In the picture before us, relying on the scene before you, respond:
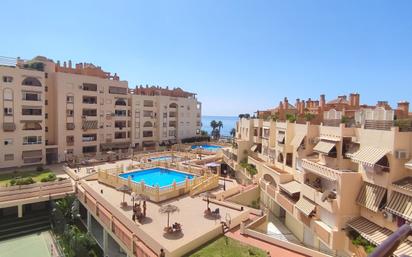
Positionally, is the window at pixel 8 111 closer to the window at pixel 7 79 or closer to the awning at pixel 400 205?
the window at pixel 7 79

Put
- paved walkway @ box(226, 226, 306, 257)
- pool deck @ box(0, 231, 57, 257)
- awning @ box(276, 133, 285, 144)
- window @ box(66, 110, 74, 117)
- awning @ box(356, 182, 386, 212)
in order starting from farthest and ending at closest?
1. window @ box(66, 110, 74, 117)
2. awning @ box(276, 133, 285, 144)
3. pool deck @ box(0, 231, 57, 257)
4. awning @ box(356, 182, 386, 212)
5. paved walkway @ box(226, 226, 306, 257)

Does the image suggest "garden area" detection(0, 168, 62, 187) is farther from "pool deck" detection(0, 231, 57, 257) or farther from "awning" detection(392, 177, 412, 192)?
"awning" detection(392, 177, 412, 192)

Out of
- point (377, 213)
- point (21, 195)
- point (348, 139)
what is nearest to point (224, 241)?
point (377, 213)

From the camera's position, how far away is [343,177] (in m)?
20.2

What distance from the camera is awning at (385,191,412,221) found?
54.0 feet

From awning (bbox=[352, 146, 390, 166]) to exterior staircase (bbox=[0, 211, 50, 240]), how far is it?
33.4 metres

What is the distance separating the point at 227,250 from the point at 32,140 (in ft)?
145

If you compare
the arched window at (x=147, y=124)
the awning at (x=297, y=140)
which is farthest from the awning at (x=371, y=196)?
the arched window at (x=147, y=124)

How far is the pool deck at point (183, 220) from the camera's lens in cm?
1798

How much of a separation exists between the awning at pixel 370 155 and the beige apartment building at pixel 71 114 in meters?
42.5

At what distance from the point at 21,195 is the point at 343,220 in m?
34.2

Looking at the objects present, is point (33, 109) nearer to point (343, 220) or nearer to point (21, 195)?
point (21, 195)

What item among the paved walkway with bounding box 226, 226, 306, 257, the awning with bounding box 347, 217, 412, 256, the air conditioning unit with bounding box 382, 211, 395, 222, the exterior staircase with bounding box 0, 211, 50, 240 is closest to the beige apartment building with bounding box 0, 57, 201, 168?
the exterior staircase with bounding box 0, 211, 50, 240

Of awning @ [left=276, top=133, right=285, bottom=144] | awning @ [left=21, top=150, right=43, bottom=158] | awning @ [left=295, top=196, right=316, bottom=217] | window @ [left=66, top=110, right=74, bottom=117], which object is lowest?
awning @ [left=295, top=196, right=316, bottom=217]
